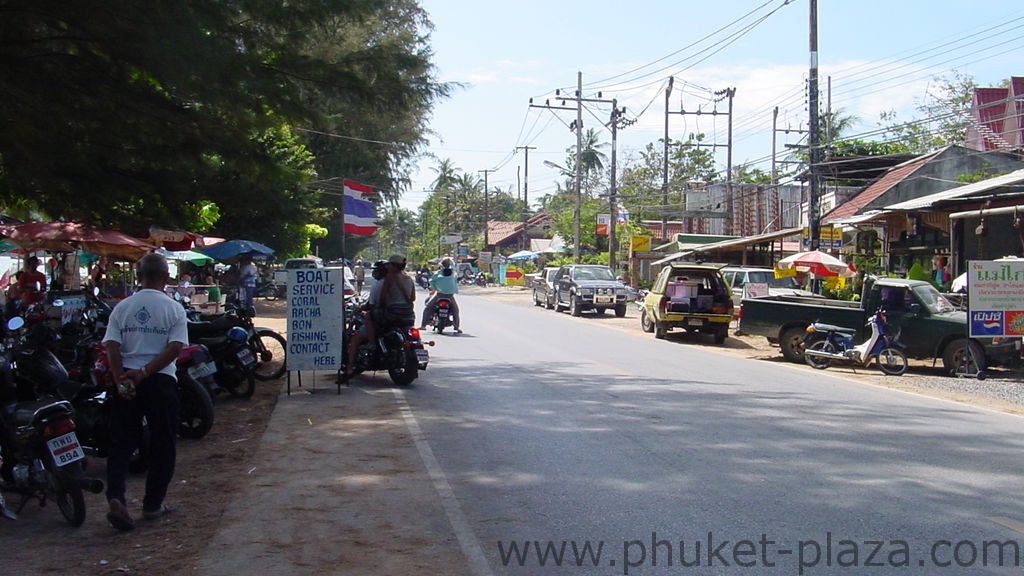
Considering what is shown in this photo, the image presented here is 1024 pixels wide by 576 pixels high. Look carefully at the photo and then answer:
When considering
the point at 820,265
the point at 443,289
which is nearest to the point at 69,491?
the point at 443,289

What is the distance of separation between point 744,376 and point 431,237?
345 feet

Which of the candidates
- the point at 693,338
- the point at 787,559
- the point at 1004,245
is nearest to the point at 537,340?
the point at 693,338

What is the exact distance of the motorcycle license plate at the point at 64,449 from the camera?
6161 millimetres

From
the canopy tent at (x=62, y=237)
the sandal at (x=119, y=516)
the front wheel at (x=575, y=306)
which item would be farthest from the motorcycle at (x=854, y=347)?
the front wheel at (x=575, y=306)

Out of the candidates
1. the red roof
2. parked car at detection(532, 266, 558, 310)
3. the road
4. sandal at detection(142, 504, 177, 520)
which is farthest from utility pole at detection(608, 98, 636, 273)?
sandal at detection(142, 504, 177, 520)

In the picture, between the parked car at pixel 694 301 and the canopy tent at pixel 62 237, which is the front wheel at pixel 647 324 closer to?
the parked car at pixel 694 301

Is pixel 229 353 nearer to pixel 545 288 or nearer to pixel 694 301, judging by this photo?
pixel 694 301

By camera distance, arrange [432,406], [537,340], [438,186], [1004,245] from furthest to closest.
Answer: [438,186] → [1004,245] → [537,340] → [432,406]

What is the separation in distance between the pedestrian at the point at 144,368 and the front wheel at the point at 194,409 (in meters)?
2.96

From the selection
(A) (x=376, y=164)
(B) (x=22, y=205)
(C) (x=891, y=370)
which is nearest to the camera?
(B) (x=22, y=205)

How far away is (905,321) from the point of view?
17.1 metres

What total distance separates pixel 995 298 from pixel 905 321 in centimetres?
161

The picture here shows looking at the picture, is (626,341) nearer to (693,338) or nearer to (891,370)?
(693,338)

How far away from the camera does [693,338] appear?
24.6 metres
